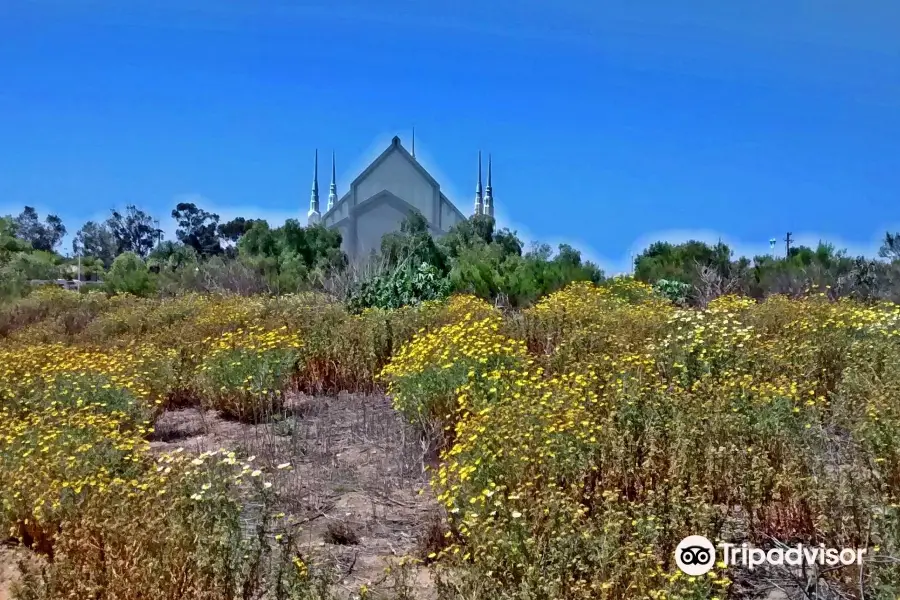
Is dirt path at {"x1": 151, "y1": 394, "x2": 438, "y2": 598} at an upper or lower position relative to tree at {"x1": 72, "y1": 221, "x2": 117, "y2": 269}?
lower

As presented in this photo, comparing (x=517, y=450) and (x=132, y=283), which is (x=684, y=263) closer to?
(x=132, y=283)

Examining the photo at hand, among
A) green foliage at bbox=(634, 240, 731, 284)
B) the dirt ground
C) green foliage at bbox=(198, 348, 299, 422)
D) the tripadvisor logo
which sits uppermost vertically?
green foliage at bbox=(634, 240, 731, 284)

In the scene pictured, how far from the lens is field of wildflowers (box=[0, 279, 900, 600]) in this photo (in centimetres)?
292

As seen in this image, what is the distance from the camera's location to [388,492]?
4691mm

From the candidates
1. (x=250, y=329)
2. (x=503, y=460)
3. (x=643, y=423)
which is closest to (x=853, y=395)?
(x=643, y=423)

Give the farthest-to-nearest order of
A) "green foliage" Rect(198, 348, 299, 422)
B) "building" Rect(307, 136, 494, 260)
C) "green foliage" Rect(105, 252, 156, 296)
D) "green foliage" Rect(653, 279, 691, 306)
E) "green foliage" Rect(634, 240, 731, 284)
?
"building" Rect(307, 136, 494, 260) < "green foliage" Rect(105, 252, 156, 296) < "green foliage" Rect(634, 240, 731, 284) < "green foliage" Rect(653, 279, 691, 306) < "green foliage" Rect(198, 348, 299, 422)

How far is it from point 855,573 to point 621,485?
42.6 inches

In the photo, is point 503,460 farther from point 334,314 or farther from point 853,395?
point 334,314

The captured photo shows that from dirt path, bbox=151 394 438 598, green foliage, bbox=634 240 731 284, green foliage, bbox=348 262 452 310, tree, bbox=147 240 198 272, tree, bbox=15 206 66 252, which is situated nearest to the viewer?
dirt path, bbox=151 394 438 598

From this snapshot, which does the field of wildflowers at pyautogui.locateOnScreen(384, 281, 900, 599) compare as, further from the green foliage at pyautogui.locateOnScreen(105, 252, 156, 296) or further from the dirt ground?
the green foliage at pyautogui.locateOnScreen(105, 252, 156, 296)

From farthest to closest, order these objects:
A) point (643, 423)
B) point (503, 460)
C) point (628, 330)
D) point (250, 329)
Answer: point (250, 329)
point (628, 330)
point (643, 423)
point (503, 460)

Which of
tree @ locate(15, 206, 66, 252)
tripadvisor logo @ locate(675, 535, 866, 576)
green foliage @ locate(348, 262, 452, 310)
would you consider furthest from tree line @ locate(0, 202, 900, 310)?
tree @ locate(15, 206, 66, 252)

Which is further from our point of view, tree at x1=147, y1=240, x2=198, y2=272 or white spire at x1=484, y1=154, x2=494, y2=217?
white spire at x1=484, y1=154, x2=494, y2=217

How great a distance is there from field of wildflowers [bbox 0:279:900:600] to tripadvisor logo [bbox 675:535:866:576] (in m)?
0.05
